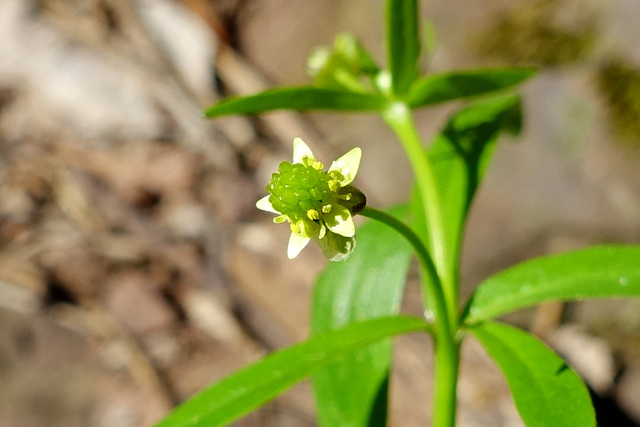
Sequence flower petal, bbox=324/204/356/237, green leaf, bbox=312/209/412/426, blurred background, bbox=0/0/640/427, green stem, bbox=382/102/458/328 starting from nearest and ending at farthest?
flower petal, bbox=324/204/356/237
green stem, bbox=382/102/458/328
green leaf, bbox=312/209/412/426
blurred background, bbox=0/0/640/427

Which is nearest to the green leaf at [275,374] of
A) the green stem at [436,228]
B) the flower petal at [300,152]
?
the green stem at [436,228]

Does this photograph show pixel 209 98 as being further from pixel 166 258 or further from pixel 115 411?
pixel 115 411

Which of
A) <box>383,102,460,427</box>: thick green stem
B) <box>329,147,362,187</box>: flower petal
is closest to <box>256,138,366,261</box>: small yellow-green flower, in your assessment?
<box>329,147,362,187</box>: flower petal

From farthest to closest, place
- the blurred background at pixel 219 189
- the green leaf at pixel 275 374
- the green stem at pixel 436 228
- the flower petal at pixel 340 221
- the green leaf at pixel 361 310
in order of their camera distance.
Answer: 1. the blurred background at pixel 219 189
2. the green leaf at pixel 361 310
3. the green stem at pixel 436 228
4. the green leaf at pixel 275 374
5. the flower petal at pixel 340 221

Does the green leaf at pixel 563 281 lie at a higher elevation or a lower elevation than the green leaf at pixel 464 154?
lower

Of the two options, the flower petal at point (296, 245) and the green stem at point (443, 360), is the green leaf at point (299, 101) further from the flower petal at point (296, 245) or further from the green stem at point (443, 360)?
the green stem at point (443, 360)

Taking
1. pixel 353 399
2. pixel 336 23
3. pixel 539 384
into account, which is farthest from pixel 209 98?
pixel 539 384

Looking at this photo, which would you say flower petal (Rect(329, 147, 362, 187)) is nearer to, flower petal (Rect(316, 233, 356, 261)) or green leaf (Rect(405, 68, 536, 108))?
flower petal (Rect(316, 233, 356, 261))
